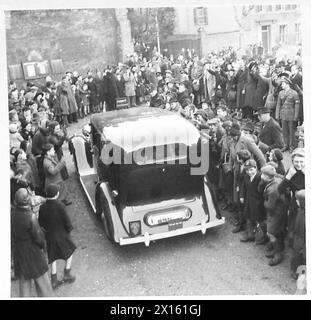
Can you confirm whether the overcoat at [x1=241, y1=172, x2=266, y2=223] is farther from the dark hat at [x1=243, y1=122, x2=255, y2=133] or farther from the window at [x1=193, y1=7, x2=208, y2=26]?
the window at [x1=193, y1=7, x2=208, y2=26]

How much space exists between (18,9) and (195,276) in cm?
252

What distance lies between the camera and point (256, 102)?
483 cm

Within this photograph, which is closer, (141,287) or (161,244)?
(141,287)

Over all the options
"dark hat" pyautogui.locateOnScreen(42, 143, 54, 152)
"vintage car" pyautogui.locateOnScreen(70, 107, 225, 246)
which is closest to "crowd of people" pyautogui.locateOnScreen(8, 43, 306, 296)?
"dark hat" pyautogui.locateOnScreen(42, 143, 54, 152)

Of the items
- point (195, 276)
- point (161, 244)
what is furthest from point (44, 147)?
point (195, 276)

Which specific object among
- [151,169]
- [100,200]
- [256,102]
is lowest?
[100,200]

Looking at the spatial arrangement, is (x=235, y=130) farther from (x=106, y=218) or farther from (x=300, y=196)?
(x=106, y=218)

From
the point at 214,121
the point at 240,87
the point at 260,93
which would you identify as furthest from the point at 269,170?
the point at 240,87

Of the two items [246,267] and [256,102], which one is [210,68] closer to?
[256,102]

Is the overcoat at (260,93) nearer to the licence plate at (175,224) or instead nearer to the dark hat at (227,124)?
the dark hat at (227,124)

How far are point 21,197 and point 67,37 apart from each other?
154 centimetres

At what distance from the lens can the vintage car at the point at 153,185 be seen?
3.53 metres

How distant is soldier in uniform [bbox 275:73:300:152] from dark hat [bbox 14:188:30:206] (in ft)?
7.34

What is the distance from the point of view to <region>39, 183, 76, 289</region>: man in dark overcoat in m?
3.31
